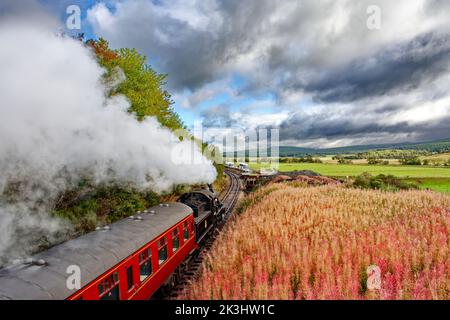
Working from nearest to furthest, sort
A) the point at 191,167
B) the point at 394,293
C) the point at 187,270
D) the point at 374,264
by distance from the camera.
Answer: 1. the point at 394,293
2. the point at 374,264
3. the point at 187,270
4. the point at 191,167

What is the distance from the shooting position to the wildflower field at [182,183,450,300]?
536 cm

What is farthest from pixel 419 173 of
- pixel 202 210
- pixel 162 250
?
pixel 162 250

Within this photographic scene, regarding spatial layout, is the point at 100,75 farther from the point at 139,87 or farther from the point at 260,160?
the point at 260,160

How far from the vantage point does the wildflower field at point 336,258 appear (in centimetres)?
536

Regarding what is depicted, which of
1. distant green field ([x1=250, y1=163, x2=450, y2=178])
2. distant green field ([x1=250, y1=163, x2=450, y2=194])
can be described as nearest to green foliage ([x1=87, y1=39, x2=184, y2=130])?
distant green field ([x1=250, y1=163, x2=450, y2=194])

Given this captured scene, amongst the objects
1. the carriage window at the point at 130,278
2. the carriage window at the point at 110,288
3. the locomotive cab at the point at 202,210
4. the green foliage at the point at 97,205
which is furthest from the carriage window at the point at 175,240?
the green foliage at the point at 97,205

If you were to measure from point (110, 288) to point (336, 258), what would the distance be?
467cm

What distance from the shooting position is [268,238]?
8.54 meters

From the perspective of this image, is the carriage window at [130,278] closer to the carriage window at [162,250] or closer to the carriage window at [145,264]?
the carriage window at [145,264]

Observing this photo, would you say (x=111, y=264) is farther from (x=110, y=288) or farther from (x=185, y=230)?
(x=185, y=230)
